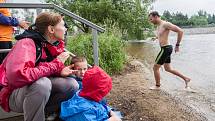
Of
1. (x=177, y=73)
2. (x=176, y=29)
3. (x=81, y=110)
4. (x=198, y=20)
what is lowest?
(x=198, y=20)

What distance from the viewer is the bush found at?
983cm

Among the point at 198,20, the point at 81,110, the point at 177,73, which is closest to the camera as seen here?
the point at 81,110

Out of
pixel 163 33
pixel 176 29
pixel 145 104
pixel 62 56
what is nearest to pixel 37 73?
pixel 62 56

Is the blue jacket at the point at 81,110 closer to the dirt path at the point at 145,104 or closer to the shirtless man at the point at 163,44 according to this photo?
the dirt path at the point at 145,104

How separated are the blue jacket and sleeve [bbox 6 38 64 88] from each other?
1.16 feet

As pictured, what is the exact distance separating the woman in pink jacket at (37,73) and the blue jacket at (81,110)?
0.47ft

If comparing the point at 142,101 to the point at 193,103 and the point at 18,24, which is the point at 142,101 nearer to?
the point at 193,103

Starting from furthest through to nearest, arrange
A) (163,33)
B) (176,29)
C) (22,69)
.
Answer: (163,33) < (176,29) < (22,69)

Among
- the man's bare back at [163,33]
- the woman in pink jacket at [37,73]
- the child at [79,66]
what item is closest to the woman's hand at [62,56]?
the woman in pink jacket at [37,73]

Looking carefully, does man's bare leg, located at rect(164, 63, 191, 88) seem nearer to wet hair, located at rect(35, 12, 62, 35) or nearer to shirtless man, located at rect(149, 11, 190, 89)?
shirtless man, located at rect(149, 11, 190, 89)

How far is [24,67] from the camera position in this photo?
3.34m

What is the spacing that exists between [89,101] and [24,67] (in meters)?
0.70

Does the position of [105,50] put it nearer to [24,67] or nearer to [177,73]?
[177,73]

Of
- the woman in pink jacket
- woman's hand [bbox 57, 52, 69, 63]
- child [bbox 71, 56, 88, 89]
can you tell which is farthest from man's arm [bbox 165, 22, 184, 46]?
woman's hand [bbox 57, 52, 69, 63]
